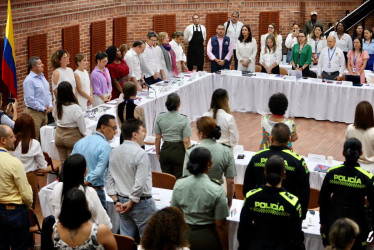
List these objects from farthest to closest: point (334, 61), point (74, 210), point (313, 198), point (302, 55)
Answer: point (302, 55) < point (334, 61) < point (313, 198) < point (74, 210)

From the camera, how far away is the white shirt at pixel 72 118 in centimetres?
633

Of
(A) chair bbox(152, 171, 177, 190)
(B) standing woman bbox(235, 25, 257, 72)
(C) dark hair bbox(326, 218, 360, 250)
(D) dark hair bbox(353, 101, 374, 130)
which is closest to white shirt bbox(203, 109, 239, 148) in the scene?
(A) chair bbox(152, 171, 177, 190)

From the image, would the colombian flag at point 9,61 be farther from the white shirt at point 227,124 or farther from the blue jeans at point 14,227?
the blue jeans at point 14,227

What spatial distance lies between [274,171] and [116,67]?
19.6ft

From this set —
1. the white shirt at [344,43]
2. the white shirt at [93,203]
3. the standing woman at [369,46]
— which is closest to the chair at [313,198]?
the white shirt at [93,203]

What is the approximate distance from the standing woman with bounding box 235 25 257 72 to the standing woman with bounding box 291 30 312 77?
0.83m

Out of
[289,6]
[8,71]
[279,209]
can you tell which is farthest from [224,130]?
[289,6]

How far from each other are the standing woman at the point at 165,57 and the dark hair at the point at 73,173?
6.67 metres

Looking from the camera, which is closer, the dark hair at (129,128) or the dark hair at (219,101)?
the dark hair at (129,128)

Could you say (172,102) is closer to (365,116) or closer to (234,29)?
(365,116)

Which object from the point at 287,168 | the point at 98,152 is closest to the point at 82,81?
the point at 98,152

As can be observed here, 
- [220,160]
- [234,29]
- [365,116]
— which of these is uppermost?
[234,29]

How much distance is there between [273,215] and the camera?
3744mm

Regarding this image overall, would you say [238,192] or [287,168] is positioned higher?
[287,168]
